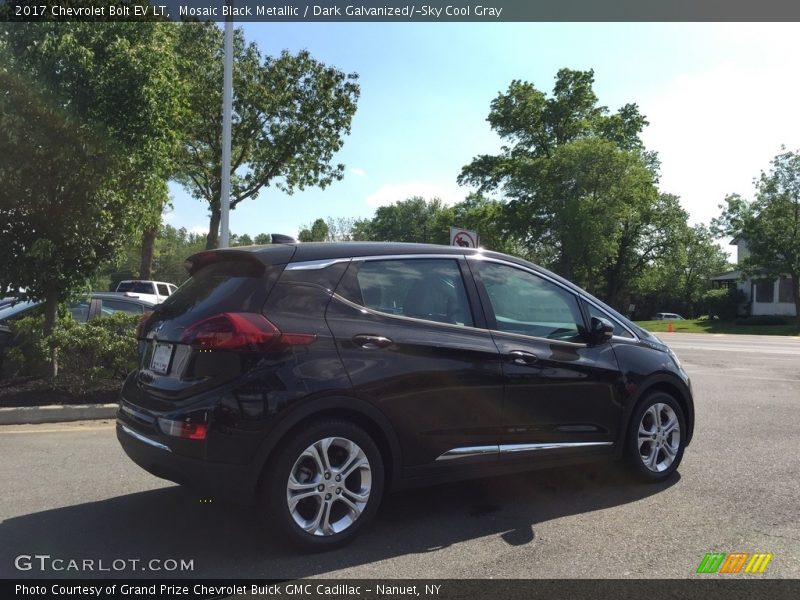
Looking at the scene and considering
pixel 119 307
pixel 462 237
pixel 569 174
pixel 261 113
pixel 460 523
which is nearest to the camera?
pixel 460 523

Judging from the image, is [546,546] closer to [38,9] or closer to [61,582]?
[61,582]

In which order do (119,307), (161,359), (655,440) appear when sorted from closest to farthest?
(161,359), (655,440), (119,307)

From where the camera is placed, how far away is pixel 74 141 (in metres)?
8.21

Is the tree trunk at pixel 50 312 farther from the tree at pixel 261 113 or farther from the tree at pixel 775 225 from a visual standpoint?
the tree at pixel 775 225

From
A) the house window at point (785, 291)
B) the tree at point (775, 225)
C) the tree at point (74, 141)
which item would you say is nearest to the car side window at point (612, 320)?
the tree at point (74, 141)

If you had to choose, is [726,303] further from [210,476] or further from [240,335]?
[210,476]

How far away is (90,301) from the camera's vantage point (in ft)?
35.7

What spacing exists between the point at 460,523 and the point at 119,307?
8752mm

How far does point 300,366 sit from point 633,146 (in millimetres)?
48702

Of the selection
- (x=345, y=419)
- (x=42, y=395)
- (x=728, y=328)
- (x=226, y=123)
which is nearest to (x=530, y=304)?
(x=345, y=419)

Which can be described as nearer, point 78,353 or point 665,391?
point 665,391

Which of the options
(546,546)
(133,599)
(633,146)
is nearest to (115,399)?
(133,599)

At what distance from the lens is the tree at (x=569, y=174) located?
39.7m

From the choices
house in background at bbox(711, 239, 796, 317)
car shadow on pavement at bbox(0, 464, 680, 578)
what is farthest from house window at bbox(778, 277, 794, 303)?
car shadow on pavement at bbox(0, 464, 680, 578)
